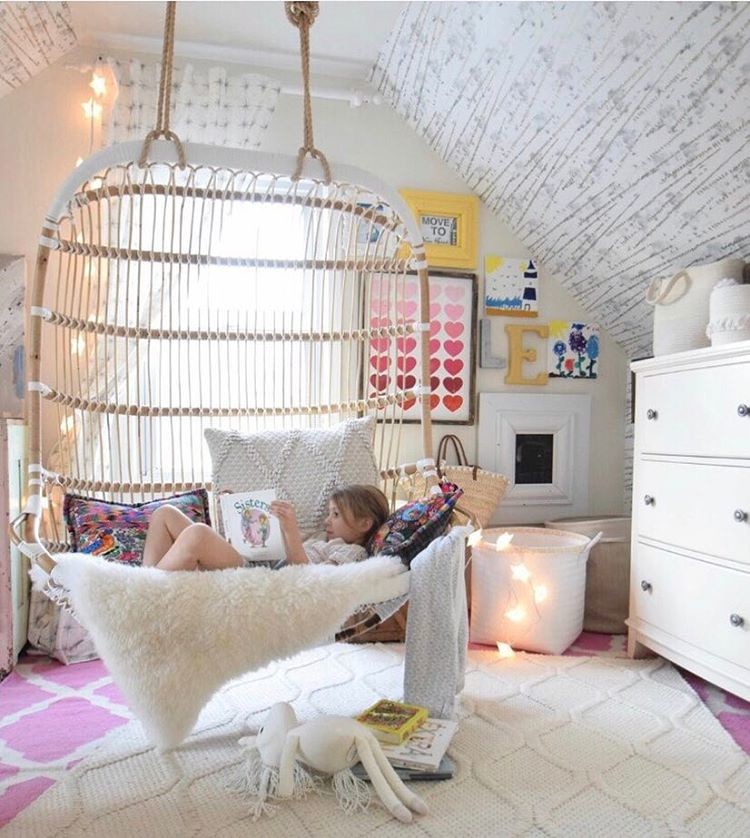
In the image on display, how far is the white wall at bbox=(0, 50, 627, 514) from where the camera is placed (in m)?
2.59

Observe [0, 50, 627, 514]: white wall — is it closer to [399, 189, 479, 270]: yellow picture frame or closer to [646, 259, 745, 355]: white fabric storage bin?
[399, 189, 479, 270]: yellow picture frame

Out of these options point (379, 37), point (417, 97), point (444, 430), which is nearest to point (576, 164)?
point (417, 97)

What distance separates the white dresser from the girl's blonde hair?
90 centimetres

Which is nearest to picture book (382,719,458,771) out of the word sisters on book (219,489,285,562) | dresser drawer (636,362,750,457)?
the word sisters on book (219,489,285,562)

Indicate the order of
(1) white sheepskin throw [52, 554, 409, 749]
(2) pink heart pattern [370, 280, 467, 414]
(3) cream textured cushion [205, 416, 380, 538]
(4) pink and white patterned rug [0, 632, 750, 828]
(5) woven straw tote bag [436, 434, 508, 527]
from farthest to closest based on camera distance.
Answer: (2) pink heart pattern [370, 280, 467, 414]
(5) woven straw tote bag [436, 434, 508, 527]
(3) cream textured cushion [205, 416, 380, 538]
(4) pink and white patterned rug [0, 632, 750, 828]
(1) white sheepskin throw [52, 554, 409, 749]

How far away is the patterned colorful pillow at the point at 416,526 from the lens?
5.80ft

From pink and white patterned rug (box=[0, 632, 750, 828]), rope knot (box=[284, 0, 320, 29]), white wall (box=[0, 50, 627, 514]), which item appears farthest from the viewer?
white wall (box=[0, 50, 627, 514])

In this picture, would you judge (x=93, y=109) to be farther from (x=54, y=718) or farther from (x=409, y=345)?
(x=54, y=718)

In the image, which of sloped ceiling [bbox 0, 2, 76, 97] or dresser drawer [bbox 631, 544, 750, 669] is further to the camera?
sloped ceiling [bbox 0, 2, 76, 97]

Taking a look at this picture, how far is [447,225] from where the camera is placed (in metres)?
3.03

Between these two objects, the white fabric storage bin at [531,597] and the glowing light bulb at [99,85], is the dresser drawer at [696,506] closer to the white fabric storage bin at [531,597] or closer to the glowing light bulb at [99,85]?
the white fabric storage bin at [531,597]

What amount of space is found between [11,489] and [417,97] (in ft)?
6.71

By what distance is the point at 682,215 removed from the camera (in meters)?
2.40

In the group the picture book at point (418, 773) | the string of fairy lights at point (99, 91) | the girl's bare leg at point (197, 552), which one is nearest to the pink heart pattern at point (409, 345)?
the string of fairy lights at point (99, 91)
